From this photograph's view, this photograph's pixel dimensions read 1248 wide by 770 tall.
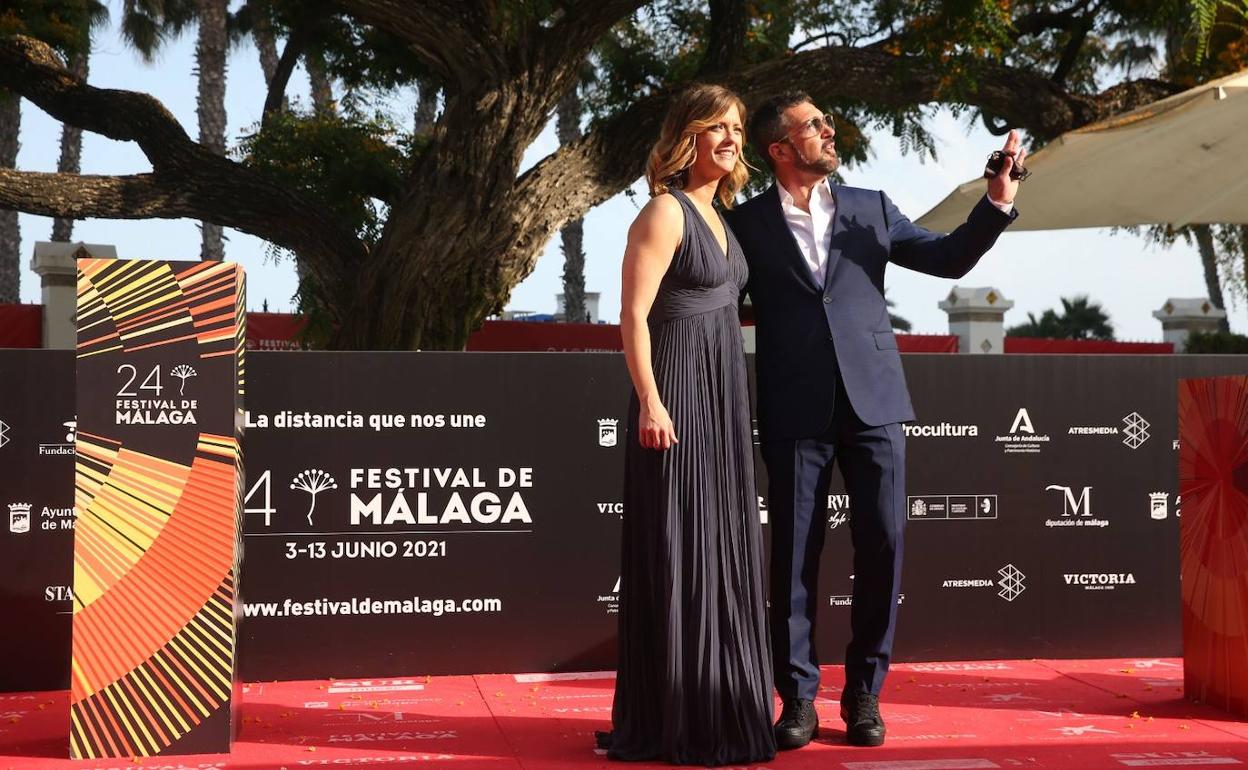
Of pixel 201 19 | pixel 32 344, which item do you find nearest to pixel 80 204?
pixel 32 344

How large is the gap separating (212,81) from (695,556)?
23.1 m

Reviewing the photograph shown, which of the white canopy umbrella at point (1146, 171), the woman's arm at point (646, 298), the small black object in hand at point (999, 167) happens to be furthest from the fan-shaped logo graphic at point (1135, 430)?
the woman's arm at point (646, 298)

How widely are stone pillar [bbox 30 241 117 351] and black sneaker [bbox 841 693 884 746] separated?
11.9 m

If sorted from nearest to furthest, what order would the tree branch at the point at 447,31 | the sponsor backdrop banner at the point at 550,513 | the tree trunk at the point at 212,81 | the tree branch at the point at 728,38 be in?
the sponsor backdrop banner at the point at 550,513
the tree branch at the point at 447,31
the tree branch at the point at 728,38
the tree trunk at the point at 212,81

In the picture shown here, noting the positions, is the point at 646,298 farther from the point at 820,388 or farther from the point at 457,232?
the point at 457,232

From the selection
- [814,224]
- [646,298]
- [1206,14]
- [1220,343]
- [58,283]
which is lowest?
[646,298]

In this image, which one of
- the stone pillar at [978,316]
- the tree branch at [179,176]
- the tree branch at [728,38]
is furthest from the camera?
the stone pillar at [978,316]

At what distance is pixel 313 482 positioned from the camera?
190 inches

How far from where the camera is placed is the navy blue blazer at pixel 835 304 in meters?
3.76

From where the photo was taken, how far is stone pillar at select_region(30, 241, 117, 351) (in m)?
14.1

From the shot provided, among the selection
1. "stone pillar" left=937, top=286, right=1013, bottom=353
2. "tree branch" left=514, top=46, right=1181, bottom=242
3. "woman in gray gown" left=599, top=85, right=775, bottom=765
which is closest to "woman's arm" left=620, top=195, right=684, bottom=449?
"woman in gray gown" left=599, top=85, right=775, bottom=765

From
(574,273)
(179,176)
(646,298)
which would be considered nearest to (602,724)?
(646,298)

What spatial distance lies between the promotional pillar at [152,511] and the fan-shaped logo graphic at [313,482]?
106 centimetres

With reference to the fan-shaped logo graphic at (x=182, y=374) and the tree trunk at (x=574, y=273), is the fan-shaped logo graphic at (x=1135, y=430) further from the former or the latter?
the tree trunk at (x=574, y=273)
